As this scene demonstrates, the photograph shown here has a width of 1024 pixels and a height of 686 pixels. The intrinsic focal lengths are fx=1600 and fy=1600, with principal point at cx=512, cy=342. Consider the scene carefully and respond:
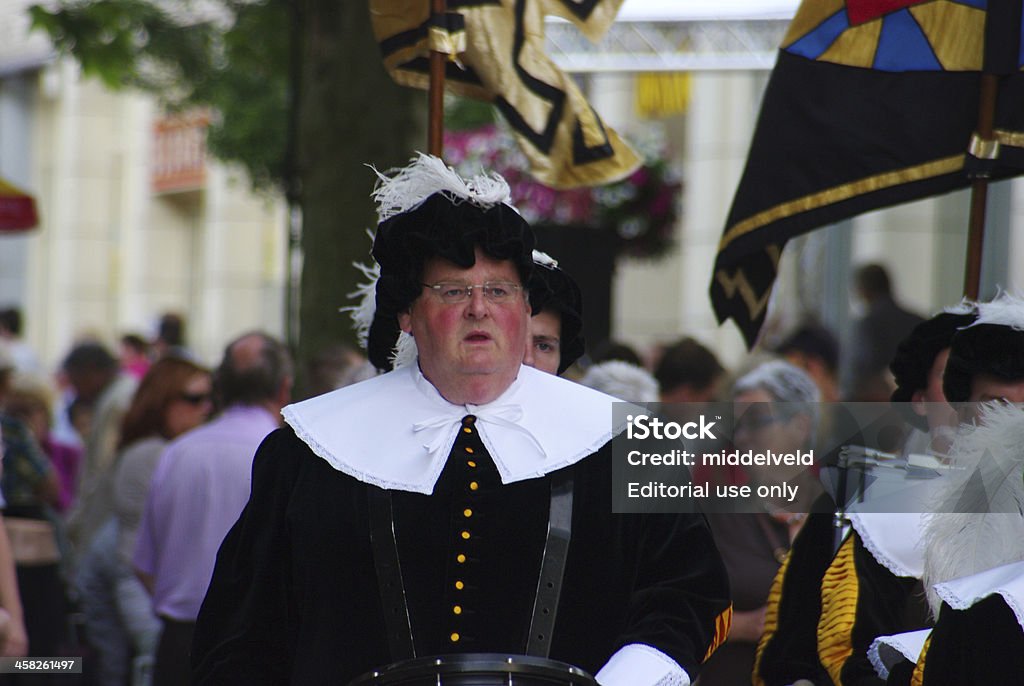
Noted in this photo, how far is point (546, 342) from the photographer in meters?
4.26

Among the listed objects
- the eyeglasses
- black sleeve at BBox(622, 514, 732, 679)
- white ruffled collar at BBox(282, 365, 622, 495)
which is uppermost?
the eyeglasses

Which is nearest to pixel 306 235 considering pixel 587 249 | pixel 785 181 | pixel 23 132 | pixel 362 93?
pixel 362 93

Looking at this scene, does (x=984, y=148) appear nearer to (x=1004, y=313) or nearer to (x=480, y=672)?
(x=1004, y=313)

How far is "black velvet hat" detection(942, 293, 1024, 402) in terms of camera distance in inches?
137

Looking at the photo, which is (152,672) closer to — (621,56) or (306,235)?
(306,235)

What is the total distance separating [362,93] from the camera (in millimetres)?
6570

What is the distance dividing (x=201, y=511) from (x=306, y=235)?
155 centimetres

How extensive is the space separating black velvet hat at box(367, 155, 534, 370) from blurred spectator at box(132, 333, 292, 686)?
2.21 m

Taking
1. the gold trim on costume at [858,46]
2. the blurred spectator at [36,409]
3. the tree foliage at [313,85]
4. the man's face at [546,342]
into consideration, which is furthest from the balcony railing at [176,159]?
the man's face at [546,342]

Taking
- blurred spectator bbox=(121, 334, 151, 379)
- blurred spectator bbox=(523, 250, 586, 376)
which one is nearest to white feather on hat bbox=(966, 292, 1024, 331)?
blurred spectator bbox=(523, 250, 586, 376)

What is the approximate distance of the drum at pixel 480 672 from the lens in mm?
2840

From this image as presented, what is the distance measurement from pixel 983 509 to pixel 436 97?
214 centimetres

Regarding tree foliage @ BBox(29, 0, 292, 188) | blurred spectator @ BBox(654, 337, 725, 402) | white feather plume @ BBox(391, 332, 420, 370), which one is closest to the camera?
white feather plume @ BBox(391, 332, 420, 370)

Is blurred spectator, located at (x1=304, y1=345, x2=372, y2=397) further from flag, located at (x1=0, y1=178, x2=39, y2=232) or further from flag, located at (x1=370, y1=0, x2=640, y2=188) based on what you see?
flag, located at (x1=0, y1=178, x2=39, y2=232)
